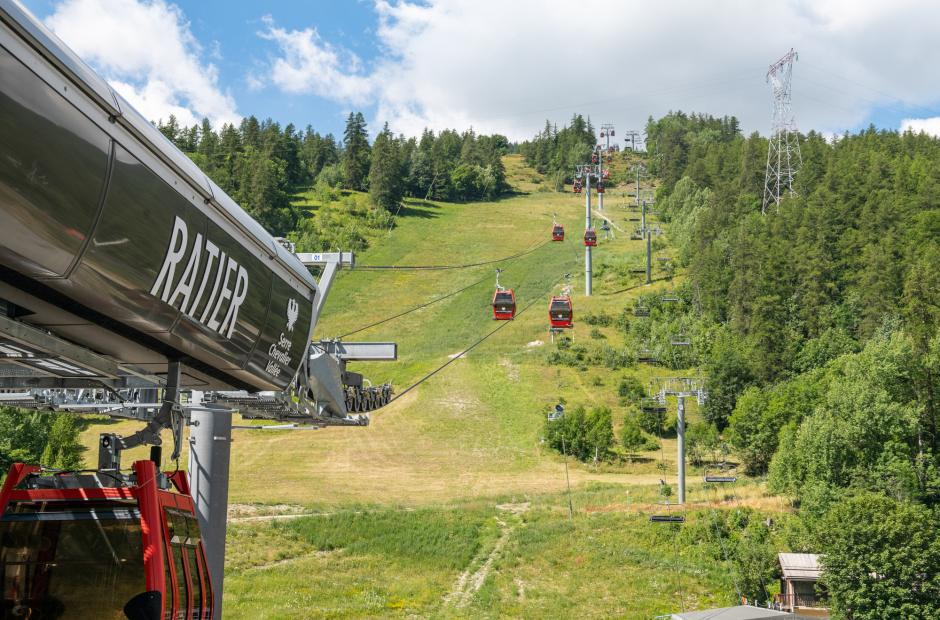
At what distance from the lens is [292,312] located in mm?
8602

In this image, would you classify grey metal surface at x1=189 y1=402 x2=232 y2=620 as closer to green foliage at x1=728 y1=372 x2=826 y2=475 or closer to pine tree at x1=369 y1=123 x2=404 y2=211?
green foliage at x1=728 y1=372 x2=826 y2=475

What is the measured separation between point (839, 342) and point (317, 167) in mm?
110330

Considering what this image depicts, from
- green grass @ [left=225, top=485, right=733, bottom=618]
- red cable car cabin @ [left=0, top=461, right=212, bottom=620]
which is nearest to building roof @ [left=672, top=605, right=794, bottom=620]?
green grass @ [left=225, top=485, right=733, bottom=618]

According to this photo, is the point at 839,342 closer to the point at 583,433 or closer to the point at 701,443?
the point at 701,443

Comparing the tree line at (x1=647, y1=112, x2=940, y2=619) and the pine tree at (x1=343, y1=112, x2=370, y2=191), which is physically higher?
the pine tree at (x1=343, y1=112, x2=370, y2=191)

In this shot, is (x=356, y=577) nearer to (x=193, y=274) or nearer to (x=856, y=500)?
(x=856, y=500)

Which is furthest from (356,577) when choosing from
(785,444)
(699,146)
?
(699,146)

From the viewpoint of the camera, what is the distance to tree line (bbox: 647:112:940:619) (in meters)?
37.9

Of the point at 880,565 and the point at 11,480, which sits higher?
the point at 11,480

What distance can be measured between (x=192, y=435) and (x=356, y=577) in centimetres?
2436

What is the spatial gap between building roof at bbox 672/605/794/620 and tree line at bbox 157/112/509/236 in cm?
9102

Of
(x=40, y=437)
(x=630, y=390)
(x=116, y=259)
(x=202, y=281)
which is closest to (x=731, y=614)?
(x=202, y=281)

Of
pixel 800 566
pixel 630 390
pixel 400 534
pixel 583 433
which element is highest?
pixel 630 390

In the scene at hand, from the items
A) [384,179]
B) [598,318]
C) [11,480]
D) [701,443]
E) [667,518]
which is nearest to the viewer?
[11,480]
